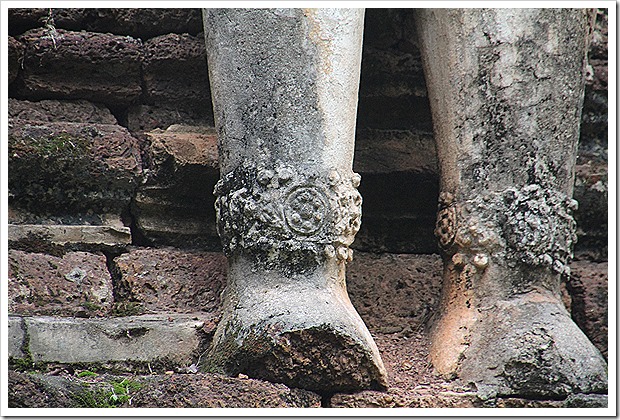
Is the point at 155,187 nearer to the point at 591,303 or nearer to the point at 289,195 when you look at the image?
the point at 289,195

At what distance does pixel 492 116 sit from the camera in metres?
2.77

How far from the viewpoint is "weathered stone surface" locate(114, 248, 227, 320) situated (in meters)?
2.78

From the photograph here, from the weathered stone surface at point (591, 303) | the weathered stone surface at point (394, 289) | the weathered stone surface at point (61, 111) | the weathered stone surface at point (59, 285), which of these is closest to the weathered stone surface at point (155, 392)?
the weathered stone surface at point (59, 285)

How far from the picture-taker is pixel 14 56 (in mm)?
2900

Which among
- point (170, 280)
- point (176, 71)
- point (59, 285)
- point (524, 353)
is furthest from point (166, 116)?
point (524, 353)

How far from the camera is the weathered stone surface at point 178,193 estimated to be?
→ 2930 mm

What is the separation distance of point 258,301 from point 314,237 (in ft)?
0.59

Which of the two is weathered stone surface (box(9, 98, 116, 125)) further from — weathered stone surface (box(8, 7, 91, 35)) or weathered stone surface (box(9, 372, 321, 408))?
weathered stone surface (box(9, 372, 321, 408))

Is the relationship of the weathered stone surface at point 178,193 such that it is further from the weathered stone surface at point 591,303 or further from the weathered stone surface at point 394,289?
the weathered stone surface at point 591,303

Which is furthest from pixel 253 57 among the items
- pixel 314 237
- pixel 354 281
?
pixel 354 281

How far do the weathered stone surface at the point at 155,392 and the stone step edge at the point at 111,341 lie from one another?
11 cm

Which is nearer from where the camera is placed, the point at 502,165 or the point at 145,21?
the point at 502,165

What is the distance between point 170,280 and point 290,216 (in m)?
0.42

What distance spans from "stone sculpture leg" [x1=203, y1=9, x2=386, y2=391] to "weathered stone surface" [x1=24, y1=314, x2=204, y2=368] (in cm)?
10
